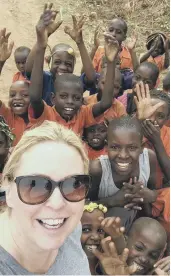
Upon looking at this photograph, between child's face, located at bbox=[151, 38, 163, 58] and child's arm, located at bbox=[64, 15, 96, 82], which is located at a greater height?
child's face, located at bbox=[151, 38, 163, 58]

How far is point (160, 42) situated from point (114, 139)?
2864 millimetres

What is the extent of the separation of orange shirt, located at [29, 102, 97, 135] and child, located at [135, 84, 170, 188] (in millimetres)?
381

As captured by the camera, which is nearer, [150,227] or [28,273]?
[28,273]

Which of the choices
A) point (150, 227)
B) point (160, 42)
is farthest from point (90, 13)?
point (150, 227)

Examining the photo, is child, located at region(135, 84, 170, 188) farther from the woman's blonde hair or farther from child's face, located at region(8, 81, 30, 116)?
the woman's blonde hair

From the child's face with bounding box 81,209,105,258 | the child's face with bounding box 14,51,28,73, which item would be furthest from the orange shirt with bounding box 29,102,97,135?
the child's face with bounding box 14,51,28,73

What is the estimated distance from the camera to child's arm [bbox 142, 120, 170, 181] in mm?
3074

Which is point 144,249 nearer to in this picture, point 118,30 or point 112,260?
point 112,260

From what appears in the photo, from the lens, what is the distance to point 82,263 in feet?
5.30

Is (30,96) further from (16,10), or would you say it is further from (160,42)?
(16,10)

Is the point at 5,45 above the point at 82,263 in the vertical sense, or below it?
above

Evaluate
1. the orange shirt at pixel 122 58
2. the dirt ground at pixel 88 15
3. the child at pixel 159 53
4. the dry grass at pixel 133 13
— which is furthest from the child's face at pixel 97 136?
the dry grass at pixel 133 13

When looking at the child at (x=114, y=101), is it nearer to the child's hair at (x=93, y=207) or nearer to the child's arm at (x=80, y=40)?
the child's arm at (x=80, y=40)

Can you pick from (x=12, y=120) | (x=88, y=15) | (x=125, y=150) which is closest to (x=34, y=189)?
(x=125, y=150)
